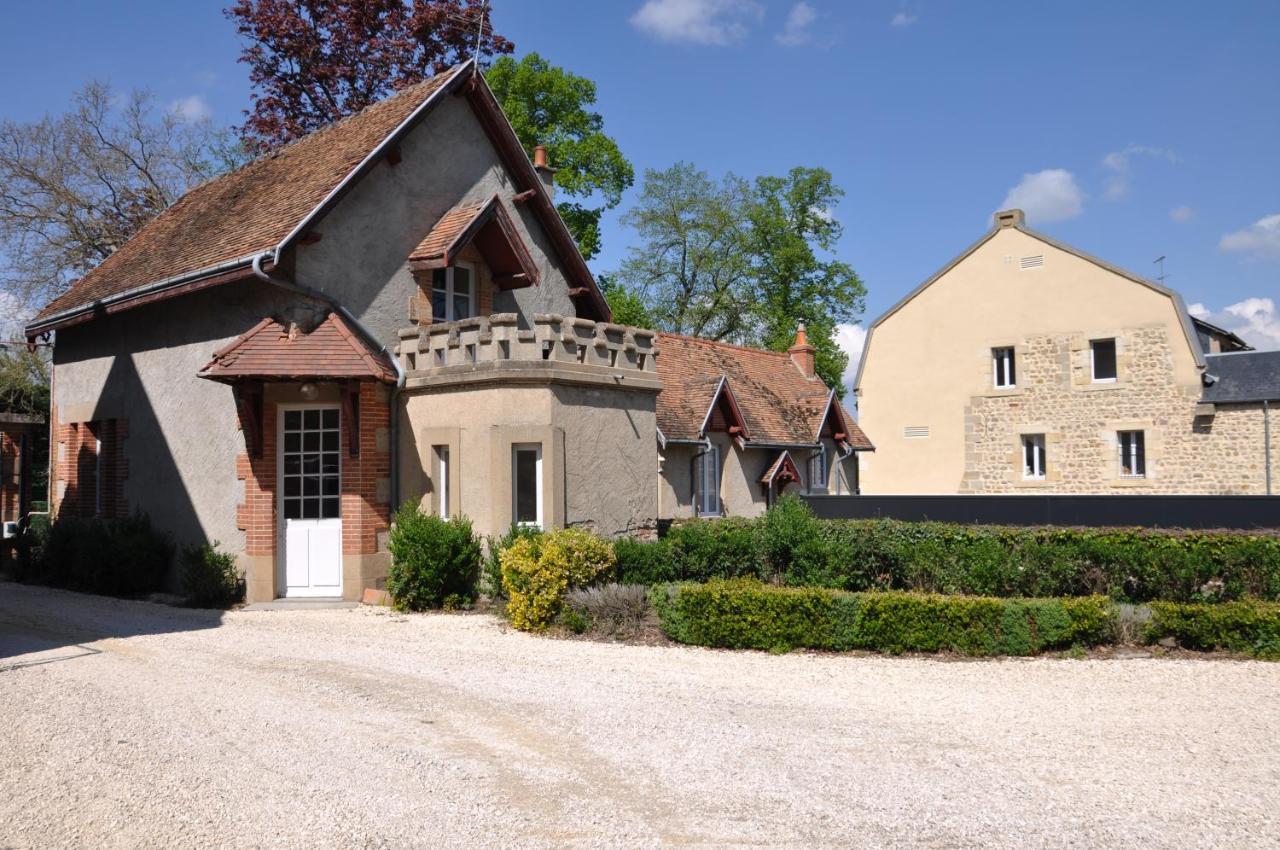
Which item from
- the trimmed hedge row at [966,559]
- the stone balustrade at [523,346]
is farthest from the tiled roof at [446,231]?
the trimmed hedge row at [966,559]

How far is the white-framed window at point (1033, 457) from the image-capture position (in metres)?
31.2

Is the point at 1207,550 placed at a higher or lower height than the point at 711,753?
higher

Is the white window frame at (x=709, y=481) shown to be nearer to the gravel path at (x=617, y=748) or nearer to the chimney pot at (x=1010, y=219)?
the gravel path at (x=617, y=748)

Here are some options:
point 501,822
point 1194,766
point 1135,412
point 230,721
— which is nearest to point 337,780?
point 501,822

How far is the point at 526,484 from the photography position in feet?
47.3

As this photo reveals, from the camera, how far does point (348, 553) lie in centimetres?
1482

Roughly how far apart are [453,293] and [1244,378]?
22.2m

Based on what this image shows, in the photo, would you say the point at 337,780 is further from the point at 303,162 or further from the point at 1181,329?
the point at 1181,329

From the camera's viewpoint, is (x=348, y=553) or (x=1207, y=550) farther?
(x=348, y=553)

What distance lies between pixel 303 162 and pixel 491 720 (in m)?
12.7

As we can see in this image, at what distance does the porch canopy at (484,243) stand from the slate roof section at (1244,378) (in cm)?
2039

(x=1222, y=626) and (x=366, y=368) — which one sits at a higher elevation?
(x=366, y=368)

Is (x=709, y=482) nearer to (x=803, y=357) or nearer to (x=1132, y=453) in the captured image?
(x=803, y=357)

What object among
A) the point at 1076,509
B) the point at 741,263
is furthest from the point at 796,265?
the point at 1076,509
